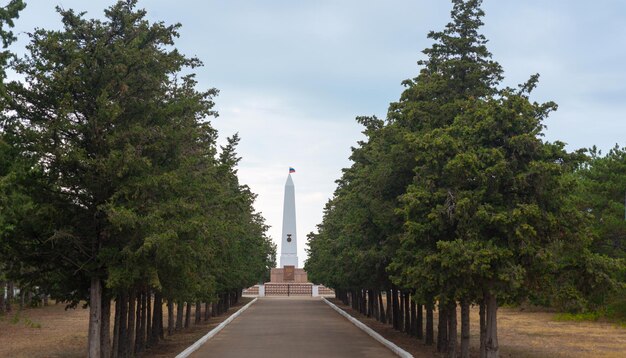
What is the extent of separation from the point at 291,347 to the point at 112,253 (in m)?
9.51

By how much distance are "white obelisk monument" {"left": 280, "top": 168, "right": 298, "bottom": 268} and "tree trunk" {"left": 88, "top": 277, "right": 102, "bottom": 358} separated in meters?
69.2

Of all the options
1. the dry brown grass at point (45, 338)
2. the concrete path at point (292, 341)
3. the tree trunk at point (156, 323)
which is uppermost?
the tree trunk at point (156, 323)

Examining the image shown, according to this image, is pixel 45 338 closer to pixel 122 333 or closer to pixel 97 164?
pixel 122 333

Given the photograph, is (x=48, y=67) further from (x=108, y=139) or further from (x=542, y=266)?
(x=542, y=266)

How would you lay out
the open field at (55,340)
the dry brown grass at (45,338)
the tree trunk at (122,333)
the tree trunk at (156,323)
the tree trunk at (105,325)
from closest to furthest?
1. the tree trunk at (105,325)
2. the tree trunk at (122,333)
3. the open field at (55,340)
4. the dry brown grass at (45,338)
5. the tree trunk at (156,323)

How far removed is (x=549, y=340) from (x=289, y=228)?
59296 mm

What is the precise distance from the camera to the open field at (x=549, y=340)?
2570 cm

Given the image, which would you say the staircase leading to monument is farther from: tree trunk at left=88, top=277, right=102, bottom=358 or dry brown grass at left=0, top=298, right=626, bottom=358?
tree trunk at left=88, top=277, right=102, bottom=358

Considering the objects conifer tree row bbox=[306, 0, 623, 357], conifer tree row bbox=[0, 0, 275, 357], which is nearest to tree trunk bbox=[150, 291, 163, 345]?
conifer tree row bbox=[0, 0, 275, 357]

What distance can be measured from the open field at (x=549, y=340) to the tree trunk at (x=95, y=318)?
1002 centimetres

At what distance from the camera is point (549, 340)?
3203 cm

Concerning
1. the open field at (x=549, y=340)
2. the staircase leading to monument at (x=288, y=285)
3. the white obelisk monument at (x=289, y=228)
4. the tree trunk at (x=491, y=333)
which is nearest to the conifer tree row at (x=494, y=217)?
the tree trunk at (x=491, y=333)

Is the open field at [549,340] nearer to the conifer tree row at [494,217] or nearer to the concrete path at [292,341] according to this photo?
the concrete path at [292,341]

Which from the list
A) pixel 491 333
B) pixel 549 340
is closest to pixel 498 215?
pixel 491 333
